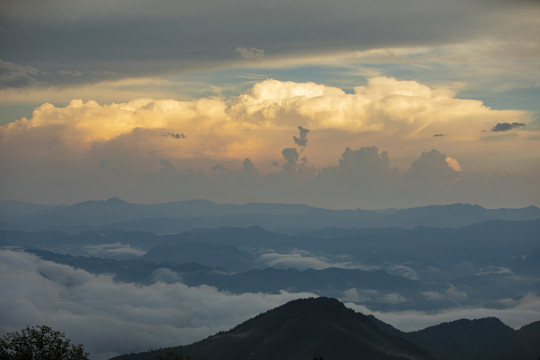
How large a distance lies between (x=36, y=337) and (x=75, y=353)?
20.5ft

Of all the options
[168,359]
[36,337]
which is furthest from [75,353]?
[168,359]

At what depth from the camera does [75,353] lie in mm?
84250

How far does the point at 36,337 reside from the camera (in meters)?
83.9

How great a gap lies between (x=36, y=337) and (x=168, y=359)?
65.3 ft

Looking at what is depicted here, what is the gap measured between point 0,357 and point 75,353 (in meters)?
10.4

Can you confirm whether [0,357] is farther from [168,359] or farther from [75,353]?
[168,359]

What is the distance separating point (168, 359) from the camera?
86.8 m

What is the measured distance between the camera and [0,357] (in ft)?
269

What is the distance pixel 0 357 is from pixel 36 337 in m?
5.42

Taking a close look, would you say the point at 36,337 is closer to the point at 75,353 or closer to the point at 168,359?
the point at 75,353

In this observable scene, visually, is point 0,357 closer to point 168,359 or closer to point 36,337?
point 36,337

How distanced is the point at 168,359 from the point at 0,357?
24257mm

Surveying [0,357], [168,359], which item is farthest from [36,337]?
[168,359]
